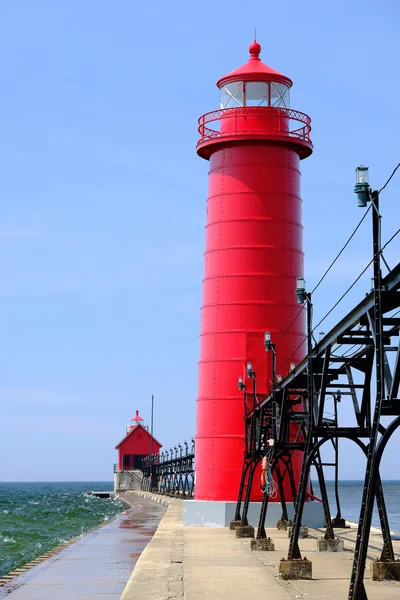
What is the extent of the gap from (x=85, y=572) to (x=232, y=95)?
60.2 feet

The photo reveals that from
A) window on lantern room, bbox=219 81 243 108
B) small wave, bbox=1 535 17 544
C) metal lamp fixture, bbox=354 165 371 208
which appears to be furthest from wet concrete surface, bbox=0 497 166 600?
window on lantern room, bbox=219 81 243 108

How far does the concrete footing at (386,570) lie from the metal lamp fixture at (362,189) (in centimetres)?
647

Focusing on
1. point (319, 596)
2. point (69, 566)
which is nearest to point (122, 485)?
point (69, 566)

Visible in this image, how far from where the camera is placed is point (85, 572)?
20.9 metres

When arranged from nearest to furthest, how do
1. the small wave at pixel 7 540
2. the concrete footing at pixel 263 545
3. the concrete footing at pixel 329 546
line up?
1. the concrete footing at pixel 329 546
2. the concrete footing at pixel 263 545
3. the small wave at pixel 7 540

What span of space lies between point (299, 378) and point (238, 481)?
924 cm

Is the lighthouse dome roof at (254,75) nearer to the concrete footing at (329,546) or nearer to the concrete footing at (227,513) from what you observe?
the concrete footing at (227,513)

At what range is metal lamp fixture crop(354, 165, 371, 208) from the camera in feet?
47.0

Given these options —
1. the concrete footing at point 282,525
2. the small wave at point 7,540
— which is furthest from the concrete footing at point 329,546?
Answer: the small wave at point 7,540

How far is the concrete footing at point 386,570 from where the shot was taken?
1630 centimetres

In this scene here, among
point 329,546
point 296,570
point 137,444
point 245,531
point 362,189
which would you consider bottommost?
point 296,570

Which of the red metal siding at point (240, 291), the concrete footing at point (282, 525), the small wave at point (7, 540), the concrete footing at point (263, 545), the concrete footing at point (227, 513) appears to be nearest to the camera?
the concrete footing at point (263, 545)

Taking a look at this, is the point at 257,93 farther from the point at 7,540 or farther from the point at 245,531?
the point at 7,540

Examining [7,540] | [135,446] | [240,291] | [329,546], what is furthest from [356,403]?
[135,446]
